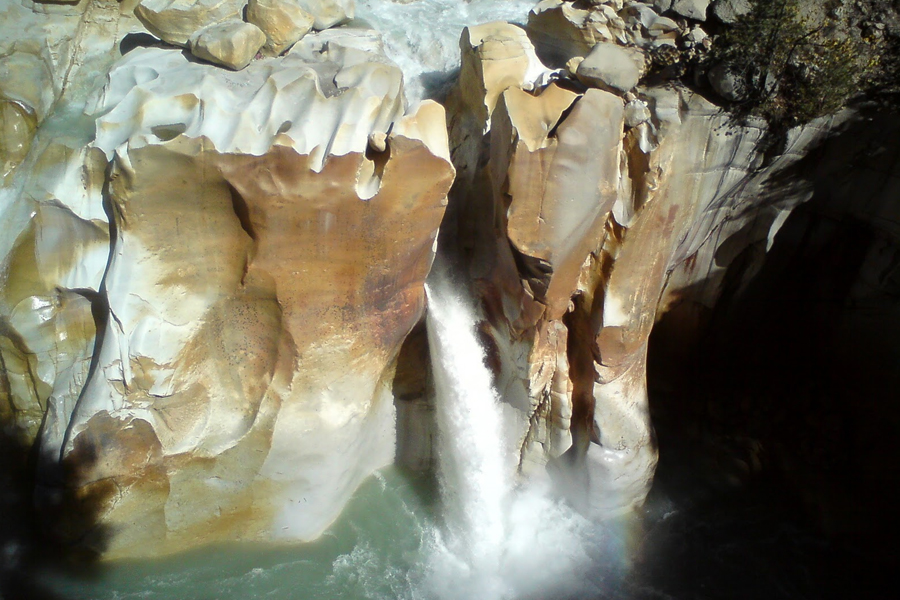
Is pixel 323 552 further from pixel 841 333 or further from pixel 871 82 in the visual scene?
pixel 871 82

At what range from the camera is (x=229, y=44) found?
4500 millimetres

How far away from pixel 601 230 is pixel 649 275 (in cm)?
55

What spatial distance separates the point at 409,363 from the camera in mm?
5090

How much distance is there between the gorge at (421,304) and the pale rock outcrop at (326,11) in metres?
0.04

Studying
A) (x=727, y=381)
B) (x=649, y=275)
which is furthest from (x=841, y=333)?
(x=649, y=275)

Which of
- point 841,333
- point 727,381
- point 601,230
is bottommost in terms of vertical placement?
point 727,381

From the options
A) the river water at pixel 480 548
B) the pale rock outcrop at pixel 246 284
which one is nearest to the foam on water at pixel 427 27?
the pale rock outcrop at pixel 246 284

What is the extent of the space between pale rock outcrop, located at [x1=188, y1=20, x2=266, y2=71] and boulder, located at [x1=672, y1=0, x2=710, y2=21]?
286 centimetres

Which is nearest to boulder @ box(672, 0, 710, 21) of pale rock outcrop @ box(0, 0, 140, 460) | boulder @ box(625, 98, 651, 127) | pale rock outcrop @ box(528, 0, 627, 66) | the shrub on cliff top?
the shrub on cliff top

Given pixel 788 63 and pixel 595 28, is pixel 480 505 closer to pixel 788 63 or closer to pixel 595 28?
pixel 595 28

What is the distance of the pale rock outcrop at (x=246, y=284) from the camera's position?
13.2 feet

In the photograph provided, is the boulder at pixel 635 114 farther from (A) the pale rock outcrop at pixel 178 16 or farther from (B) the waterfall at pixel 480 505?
(A) the pale rock outcrop at pixel 178 16

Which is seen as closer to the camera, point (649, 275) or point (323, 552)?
point (649, 275)

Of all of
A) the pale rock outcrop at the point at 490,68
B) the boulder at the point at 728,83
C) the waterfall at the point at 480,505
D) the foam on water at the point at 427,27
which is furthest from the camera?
the foam on water at the point at 427,27
